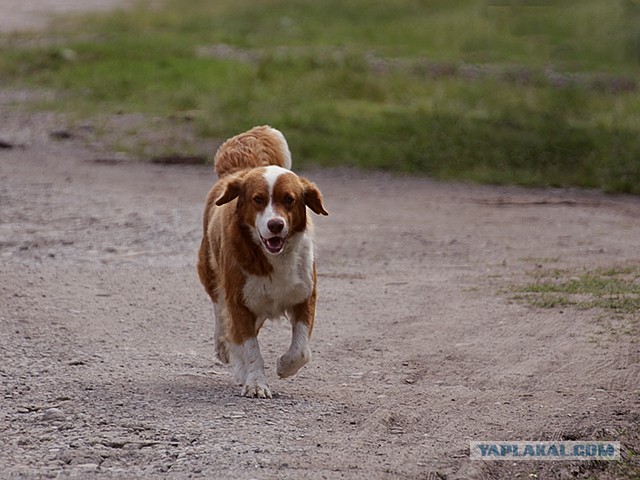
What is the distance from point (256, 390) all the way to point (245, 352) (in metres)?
0.23

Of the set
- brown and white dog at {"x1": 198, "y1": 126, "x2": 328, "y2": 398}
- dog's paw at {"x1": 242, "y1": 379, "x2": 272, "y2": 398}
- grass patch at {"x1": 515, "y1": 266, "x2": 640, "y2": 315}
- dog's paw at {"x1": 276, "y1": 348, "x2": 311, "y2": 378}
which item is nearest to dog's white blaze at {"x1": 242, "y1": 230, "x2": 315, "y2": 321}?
brown and white dog at {"x1": 198, "y1": 126, "x2": 328, "y2": 398}

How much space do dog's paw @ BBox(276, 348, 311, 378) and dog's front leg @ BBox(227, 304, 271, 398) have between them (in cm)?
10

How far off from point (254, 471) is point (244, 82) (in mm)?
14089

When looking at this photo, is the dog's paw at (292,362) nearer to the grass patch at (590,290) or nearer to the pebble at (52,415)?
the pebble at (52,415)

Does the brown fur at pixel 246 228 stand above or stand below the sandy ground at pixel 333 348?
above

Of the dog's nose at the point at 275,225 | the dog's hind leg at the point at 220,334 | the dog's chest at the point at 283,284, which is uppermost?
the dog's nose at the point at 275,225

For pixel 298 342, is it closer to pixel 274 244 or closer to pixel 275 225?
pixel 274 244

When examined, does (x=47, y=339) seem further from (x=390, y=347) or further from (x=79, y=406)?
(x=390, y=347)

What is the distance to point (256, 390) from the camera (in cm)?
651

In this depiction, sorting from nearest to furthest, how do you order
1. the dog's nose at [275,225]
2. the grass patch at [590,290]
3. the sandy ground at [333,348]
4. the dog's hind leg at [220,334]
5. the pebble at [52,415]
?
the sandy ground at [333,348], the pebble at [52,415], the dog's nose at [275,225], the dog's hind leg at [220,334], the grass patch at [590,290]

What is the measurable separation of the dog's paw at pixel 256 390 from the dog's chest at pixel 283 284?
1.28 ft

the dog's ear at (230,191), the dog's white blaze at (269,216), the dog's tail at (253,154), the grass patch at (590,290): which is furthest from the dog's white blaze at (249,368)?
the grass patch at (590,290)

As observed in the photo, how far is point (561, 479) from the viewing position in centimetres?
567

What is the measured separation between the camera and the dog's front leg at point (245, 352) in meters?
6.55
